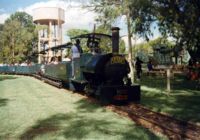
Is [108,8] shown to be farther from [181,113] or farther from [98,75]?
[181,113]

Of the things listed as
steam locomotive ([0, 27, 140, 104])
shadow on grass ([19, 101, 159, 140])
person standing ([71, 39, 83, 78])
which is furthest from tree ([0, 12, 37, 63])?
shadow on grass ([19, 101, 159, 140])

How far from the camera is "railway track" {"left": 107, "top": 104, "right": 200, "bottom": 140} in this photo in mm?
8721

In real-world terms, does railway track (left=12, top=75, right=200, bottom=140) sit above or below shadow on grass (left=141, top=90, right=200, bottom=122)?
below

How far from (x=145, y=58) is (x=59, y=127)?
6740 cm

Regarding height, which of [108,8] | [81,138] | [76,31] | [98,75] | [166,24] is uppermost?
[76,31]

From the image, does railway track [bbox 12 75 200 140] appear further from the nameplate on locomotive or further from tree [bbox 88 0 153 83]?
tree [bbox 88 0 153 83]

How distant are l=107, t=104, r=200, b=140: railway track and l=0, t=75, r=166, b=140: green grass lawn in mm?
385

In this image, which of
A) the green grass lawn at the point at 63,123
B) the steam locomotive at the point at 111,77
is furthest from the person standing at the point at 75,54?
the green grass lawn at the point at 63,123

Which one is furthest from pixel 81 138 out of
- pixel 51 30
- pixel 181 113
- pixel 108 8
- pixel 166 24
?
pixel 51 30

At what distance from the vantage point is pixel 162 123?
1015cm

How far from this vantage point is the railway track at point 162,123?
8.72 meters

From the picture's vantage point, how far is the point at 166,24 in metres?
21.2

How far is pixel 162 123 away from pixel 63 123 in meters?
2.99

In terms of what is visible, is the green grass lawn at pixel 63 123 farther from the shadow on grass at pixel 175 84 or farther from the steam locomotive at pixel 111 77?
the shadow on grass at pixel 175 84
